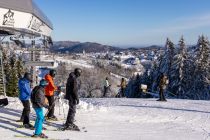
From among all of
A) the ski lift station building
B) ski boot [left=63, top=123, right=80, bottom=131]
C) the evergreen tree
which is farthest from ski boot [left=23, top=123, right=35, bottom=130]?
the evergreen tree

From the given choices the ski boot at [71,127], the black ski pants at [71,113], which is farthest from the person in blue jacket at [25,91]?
Result: the black ski pants at [71,113]

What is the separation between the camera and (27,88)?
13.9 metres

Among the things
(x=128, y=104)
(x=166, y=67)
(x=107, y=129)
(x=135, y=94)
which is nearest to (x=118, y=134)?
(x=107, y=129)

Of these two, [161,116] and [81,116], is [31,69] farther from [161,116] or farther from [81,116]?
[161,116]

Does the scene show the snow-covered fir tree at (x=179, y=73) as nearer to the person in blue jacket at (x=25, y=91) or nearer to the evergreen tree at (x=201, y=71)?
the evergreen tree at (x=201, y=71)

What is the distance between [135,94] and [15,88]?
82.9ft

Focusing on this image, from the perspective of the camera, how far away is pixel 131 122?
17406 mm

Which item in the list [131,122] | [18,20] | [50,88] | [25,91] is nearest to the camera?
[25,91]

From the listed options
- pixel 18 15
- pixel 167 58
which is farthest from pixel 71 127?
pixel 167 58

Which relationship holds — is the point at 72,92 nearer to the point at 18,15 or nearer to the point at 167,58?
the point at 18,15

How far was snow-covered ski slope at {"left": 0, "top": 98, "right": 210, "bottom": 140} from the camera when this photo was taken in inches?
547

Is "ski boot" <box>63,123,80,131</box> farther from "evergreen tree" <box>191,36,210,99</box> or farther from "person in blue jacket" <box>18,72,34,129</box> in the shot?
"evergreen tree" <box>191,36,210,99</box>

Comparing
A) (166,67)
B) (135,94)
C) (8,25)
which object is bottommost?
(135,94)

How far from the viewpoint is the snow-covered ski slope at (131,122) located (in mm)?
13898
